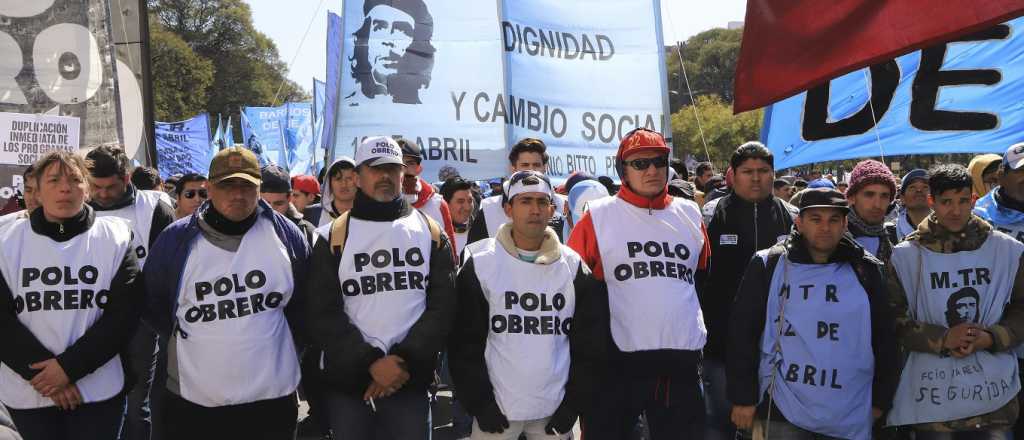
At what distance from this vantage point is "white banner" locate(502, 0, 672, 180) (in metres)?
9.23

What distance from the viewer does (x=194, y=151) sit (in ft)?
71.8

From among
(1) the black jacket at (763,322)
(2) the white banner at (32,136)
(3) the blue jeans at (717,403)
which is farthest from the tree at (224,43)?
(1) the black jacket at (763,322)

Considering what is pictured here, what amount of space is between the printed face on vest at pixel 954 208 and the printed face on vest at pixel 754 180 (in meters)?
0.84

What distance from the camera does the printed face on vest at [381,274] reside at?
143 inches

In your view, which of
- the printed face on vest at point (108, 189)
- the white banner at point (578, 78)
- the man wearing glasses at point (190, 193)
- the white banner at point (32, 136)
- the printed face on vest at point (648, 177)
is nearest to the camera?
the printed face on vest at point (648, 177)

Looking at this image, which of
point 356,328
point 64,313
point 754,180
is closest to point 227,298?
point 356,328

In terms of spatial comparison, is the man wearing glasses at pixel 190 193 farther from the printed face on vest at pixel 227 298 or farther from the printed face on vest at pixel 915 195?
the printed face on vest at pixel 915 195

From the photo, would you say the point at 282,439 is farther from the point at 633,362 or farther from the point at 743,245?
the point at 743,245

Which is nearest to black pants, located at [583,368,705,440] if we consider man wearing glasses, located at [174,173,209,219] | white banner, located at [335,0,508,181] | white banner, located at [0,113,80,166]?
man wearing glasses, located at [174,173,209,219]

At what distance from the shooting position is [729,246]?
431cm

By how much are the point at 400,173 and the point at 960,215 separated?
2.43 meters

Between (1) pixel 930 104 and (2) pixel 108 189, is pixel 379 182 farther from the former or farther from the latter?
(1) pixel 930 104

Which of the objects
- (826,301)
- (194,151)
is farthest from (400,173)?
(194,151)

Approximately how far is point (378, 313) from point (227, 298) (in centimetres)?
61
